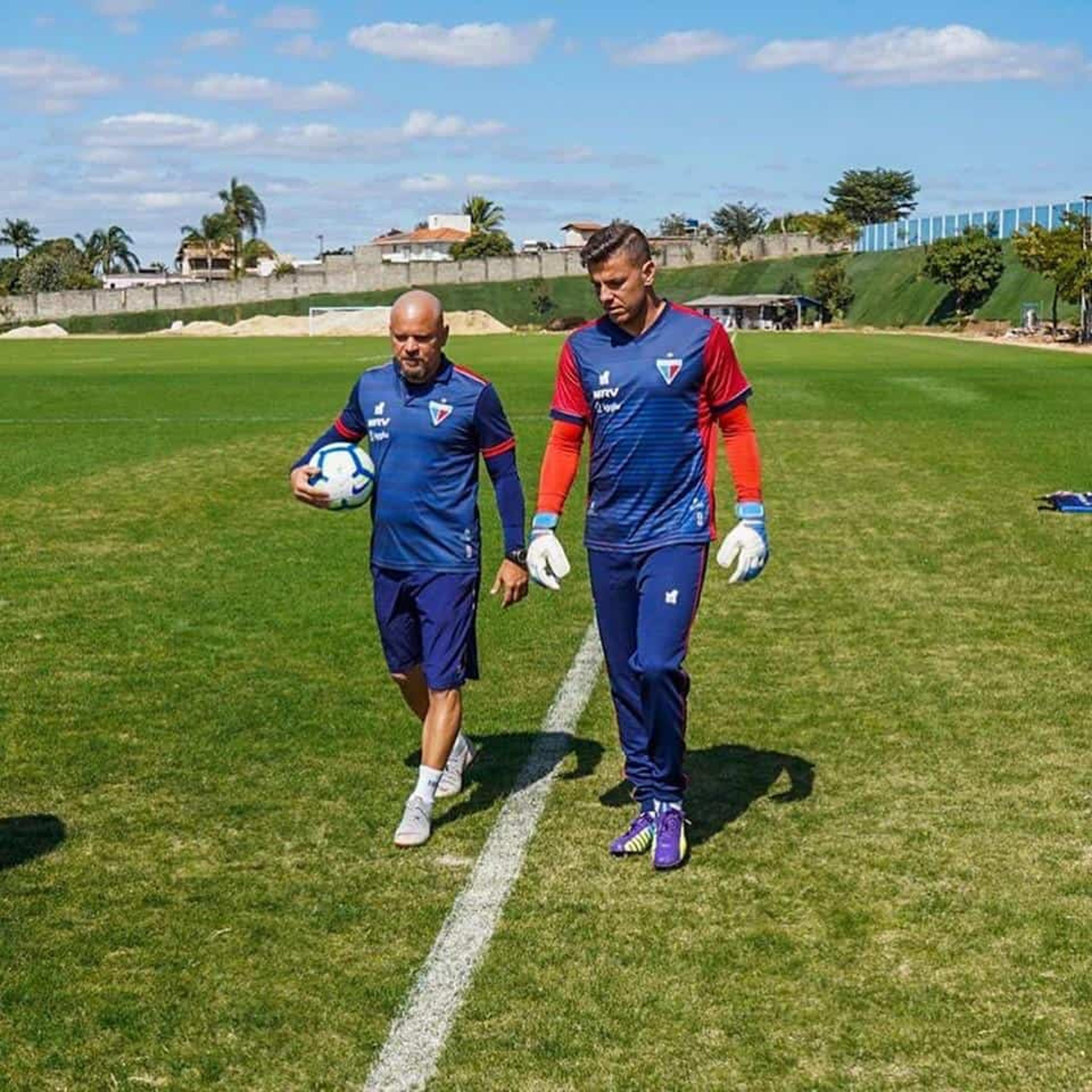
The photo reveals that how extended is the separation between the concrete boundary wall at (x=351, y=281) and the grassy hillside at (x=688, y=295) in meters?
1.01

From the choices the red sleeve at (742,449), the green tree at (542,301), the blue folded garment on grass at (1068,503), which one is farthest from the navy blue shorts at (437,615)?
the green tree at (542,301)

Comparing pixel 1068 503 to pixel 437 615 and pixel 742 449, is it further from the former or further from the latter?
pixel 437 615

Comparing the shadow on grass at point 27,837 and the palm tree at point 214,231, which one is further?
the palm tree at point 214,231

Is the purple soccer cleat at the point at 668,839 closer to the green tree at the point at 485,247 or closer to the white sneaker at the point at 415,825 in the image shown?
the white sneaker at the point at 415,825

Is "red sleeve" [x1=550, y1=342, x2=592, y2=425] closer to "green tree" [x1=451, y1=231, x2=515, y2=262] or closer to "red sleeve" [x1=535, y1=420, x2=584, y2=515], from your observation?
"red sleeve" [x1=535, y1=420, x2=584, y2=515]

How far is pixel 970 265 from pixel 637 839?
107329 mm

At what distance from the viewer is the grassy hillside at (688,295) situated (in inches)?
4739

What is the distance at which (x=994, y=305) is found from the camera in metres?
109

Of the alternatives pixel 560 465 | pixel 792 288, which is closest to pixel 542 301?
pixel 792 288

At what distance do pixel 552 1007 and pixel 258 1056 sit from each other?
0.85 metres

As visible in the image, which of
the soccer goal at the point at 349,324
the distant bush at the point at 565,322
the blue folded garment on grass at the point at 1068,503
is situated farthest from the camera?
the distant bush at the point at 565,322

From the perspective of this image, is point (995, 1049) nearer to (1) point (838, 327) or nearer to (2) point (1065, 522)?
(2) point (1065, 522)

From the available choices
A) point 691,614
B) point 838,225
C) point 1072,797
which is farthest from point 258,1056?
point 838,225

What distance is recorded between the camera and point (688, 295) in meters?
140
